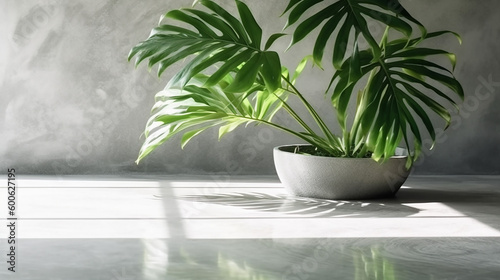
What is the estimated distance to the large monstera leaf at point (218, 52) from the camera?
2596 mm

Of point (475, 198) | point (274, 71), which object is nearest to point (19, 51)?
point (274, 71)

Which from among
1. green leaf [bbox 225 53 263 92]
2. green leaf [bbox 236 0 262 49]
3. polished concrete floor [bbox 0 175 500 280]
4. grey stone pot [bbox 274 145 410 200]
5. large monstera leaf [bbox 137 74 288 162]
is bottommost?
polished concrete floor [bbox 0 175 500 280]

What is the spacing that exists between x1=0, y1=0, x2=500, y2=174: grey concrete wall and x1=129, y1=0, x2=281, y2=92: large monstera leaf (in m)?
0.62

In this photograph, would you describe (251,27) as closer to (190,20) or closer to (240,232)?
(190,20)

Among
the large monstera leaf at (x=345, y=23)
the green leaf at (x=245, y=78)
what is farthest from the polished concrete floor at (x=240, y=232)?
the large monstera leaf at (x=345, y=23)

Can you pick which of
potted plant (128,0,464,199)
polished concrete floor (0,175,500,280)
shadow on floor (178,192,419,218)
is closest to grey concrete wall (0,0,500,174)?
polished concrete floor (0,175,500,280)

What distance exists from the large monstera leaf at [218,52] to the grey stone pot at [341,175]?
317 millimetres

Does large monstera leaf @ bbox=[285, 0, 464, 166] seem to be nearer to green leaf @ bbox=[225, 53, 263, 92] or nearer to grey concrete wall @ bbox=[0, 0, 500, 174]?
green leaf @ bbox=[225, 53, 263, 92]

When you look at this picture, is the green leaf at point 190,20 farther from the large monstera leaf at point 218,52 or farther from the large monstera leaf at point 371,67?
the large monstera leaf at point 371,67

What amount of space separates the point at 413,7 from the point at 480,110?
53 centimetres

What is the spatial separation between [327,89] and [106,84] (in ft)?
3.40

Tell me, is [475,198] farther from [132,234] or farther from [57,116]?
[57,116]

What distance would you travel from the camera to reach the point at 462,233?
2297 millimetres

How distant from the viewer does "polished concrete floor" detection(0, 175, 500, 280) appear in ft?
6.06
